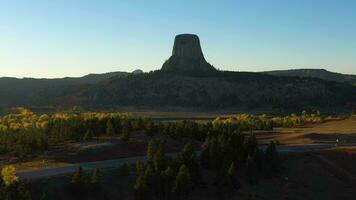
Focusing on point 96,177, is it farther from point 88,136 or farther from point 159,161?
point 88,136

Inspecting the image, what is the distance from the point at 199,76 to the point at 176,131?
129 meters

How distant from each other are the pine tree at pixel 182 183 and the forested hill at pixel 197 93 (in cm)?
10483

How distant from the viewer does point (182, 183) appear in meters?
31.6

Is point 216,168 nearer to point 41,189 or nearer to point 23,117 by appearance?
point 41,189

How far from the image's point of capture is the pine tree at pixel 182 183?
1241 inches

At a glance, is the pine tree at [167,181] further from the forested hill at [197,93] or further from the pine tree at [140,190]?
the forested hill at [197,93]

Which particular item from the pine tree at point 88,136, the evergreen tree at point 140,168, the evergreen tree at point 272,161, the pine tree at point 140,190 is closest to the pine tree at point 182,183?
the pine tree at point 140,190

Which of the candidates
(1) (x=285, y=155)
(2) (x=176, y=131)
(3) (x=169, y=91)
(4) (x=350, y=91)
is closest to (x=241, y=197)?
(1) (x=285, y=155)

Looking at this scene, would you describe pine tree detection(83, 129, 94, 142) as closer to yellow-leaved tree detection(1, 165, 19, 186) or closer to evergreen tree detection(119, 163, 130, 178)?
evergreen tree detection(119, 163, 130, 178)

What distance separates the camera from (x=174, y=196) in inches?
1259

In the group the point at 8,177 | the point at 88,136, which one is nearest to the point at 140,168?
the point at 8,177

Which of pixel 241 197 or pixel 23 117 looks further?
pixel 23 117

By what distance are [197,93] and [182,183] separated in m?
126

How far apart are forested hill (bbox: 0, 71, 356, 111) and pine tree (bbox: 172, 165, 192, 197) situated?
104829 millimetres
